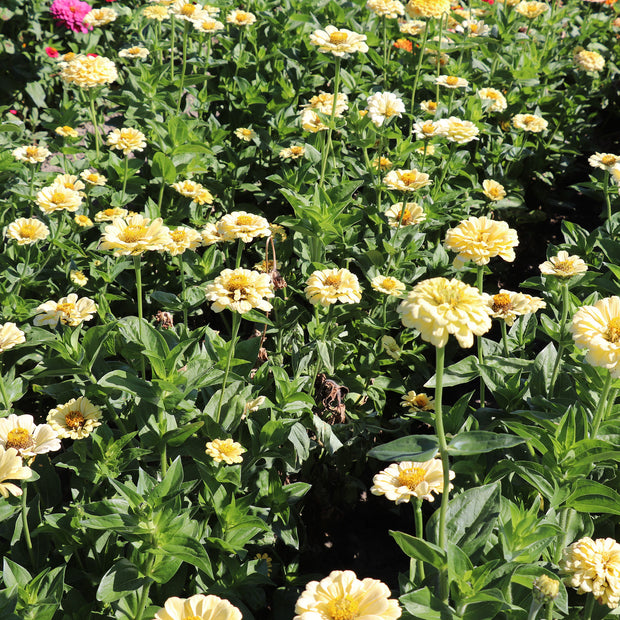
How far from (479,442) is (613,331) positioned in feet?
1.27

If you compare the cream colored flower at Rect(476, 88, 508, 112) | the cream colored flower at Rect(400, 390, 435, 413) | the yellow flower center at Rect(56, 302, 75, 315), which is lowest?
the cream colored flower at Rect(400, 390, 435, 413)

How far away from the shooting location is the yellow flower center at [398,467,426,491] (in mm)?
1551

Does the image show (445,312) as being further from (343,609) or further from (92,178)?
(92,178)

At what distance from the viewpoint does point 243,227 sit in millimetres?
1922

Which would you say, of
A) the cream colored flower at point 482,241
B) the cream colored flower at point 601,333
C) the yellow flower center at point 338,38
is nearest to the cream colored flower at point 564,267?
the cream colored flower at point 482,241

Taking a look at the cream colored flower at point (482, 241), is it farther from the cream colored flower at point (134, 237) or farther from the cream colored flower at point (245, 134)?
the cream colored flower at point (245, 134)

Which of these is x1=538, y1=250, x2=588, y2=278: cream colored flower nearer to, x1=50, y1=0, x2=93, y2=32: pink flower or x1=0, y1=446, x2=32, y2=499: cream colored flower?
x1=0, y1=446, x2=32, y2=499: cream colored flower

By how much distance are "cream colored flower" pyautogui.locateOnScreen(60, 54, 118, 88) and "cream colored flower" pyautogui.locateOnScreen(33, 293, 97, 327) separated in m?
1.23

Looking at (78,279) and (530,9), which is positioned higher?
(530,9)

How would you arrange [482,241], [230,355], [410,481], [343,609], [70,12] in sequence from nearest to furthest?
[343,609], [410,481], [482,241], [230,355], [70,12]

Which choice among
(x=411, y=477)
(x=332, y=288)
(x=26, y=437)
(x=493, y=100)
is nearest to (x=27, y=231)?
(x=26, y=437)

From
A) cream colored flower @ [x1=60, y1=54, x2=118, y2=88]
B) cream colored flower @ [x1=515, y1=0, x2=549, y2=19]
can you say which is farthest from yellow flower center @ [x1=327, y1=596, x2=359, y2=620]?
cream colored flower @ [x1=515, y1=0, x2=549, y2=19]

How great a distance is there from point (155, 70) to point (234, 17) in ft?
1.62

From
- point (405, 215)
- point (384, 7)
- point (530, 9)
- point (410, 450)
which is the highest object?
point (384, 7)
